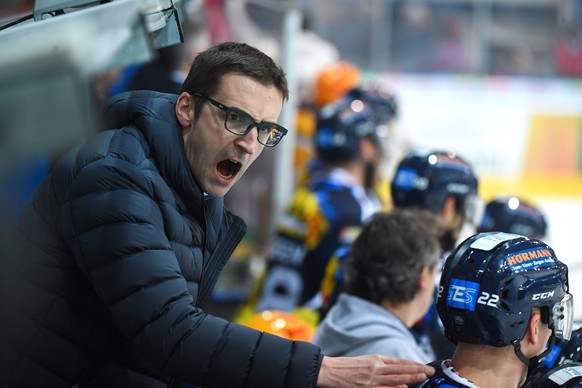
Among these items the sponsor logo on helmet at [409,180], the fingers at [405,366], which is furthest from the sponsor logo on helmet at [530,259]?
the sponsor logo on helmet at [409,180]

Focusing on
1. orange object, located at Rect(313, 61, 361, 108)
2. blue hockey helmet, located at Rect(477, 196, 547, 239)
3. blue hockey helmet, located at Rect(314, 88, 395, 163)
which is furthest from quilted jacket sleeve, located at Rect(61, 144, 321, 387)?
orange object, located at Rect(313, 61, 361, 108)

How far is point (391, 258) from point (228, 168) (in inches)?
34.4

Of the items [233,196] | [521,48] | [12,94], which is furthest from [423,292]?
[521,48]

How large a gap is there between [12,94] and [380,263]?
4.79 feet

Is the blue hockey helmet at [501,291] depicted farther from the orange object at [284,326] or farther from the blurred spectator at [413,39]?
the blurred spectator at [413,39]

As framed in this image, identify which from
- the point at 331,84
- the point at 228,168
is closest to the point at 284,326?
the point at 228,168

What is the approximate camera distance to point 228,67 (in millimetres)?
2301

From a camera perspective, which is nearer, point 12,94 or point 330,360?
point 12,94

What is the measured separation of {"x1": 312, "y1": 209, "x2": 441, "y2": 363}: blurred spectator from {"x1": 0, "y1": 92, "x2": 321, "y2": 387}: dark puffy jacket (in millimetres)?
650

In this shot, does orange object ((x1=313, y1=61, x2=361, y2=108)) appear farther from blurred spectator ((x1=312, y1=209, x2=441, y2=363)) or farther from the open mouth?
the open mouth

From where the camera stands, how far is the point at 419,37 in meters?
11.4

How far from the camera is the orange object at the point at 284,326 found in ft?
11.5

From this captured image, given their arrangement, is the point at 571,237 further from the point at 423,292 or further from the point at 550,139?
the point at 423,292

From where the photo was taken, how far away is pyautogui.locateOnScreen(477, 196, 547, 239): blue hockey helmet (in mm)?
4449
